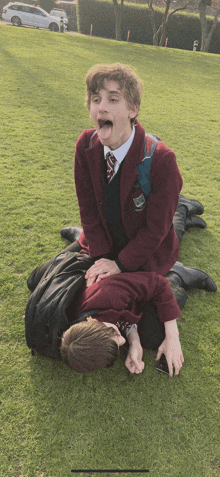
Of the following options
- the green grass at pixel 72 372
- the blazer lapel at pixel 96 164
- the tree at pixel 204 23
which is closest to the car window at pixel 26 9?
the tree at pixel 204 23

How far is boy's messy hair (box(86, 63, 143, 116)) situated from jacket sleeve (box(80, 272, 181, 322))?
1165 millimetres

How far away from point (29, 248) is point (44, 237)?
24 cm

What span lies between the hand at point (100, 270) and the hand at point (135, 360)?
56 centimetres

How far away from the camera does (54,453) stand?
2141mm

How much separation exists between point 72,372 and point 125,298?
2.34ft

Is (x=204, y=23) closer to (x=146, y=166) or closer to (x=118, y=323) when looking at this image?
(x=146, y=166)

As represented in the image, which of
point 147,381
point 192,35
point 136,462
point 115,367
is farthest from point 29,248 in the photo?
point 192,35

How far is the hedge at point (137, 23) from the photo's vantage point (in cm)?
2488

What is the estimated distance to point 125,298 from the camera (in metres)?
2.36

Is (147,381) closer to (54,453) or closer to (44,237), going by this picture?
(54,453)

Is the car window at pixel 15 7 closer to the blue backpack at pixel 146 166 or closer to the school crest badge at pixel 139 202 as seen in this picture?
the blue backpack at pixel 146 166

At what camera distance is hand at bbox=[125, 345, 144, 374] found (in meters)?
2.52

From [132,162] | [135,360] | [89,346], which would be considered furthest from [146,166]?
[135,360]

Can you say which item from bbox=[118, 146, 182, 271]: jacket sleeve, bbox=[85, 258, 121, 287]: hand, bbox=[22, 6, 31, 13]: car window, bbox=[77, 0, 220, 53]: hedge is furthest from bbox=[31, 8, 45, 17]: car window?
bbox=[85, 258, 121, 287]: hand
